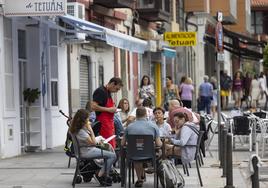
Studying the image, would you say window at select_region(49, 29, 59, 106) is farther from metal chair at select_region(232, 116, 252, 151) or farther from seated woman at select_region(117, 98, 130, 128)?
metal chair at select_region(232, 116, 252, 151)

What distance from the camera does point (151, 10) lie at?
33094mm

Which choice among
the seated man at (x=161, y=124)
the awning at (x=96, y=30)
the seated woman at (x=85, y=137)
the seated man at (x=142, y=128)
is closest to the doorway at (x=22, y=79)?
the awning at (x=96, y=30)

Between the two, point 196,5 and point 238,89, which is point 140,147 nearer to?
point 238,89

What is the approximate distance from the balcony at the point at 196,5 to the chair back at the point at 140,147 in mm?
31432

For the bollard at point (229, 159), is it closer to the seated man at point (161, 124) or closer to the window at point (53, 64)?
the seated man at point (161, 124)

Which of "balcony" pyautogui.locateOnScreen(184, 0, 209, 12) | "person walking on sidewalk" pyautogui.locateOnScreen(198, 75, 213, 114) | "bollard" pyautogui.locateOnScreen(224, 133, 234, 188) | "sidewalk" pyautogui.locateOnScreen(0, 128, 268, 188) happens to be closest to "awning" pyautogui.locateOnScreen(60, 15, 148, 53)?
"sidewalk" pyautogui.locateOnScreen(0, 128, 268, 188)

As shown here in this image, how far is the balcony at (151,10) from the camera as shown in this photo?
33094 millimetres

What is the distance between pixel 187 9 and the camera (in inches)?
1758

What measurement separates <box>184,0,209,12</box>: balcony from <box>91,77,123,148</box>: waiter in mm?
29398

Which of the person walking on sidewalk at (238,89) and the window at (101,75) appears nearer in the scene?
the window at (101,75)

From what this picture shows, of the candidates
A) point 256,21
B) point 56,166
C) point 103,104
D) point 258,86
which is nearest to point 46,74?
point 56,166

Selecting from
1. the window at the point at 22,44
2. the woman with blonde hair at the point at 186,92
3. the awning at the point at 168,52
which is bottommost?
the woman with blonde hair at the point at 186,92

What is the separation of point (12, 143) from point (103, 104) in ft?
15.8

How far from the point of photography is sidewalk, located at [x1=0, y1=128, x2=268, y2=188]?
13781mm
